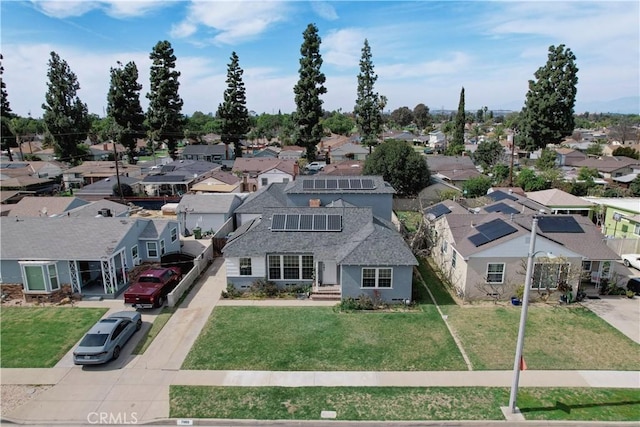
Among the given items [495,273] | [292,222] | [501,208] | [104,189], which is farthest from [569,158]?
[104,189]

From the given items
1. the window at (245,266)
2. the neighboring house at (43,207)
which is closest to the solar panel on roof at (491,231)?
the window at (245,266)

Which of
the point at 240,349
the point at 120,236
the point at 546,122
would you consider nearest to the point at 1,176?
the point at 120,236

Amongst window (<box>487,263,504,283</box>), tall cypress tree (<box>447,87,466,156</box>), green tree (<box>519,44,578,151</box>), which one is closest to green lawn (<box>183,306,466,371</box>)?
window (<box>487,263,504,283</box>)

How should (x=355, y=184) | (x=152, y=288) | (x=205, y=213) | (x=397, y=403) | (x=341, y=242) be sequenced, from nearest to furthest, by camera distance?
(x=397, y=403) → (x=152, y=288) → (x=341, y=242) → (x=355, y=184) → (x=205, y=213)

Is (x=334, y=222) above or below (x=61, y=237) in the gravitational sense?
above

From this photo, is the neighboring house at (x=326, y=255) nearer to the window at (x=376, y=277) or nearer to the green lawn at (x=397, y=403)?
the window at (x=376, y=277)

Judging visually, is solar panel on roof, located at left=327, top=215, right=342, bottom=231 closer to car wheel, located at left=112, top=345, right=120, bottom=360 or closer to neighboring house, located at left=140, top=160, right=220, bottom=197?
car wheel, located at left=112, top=345, right=120, bottom=360

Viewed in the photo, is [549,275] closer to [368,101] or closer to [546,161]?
[546,161]
